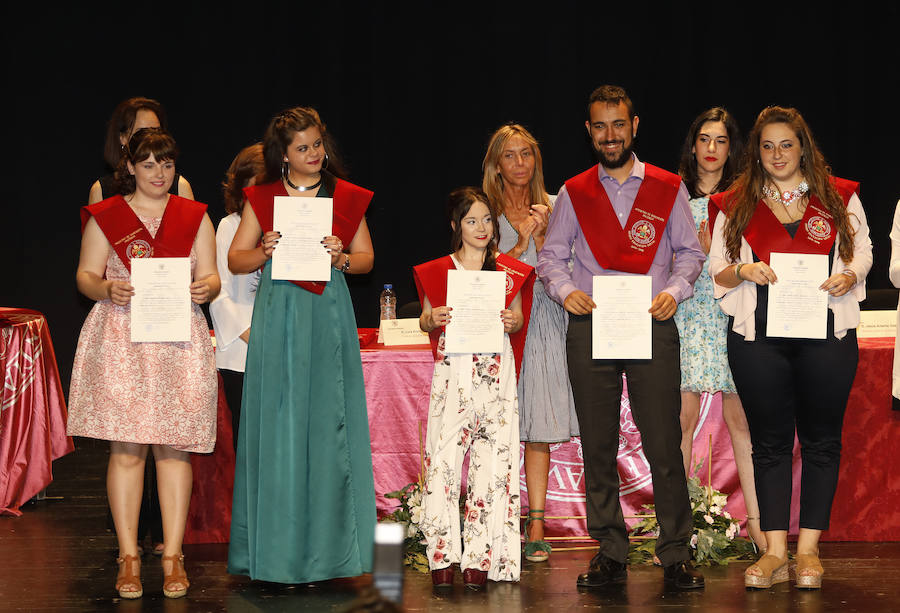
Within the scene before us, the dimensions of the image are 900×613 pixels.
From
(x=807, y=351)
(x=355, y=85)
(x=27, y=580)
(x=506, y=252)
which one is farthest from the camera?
(x=355, y=85)

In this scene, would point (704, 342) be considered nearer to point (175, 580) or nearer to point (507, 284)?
point (507, 284)

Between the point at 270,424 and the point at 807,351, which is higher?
the point at 807,351

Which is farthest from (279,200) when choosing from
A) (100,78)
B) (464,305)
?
(100,78)

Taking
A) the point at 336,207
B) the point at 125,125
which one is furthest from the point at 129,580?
the point at 125,125

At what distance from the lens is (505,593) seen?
11.8 ft

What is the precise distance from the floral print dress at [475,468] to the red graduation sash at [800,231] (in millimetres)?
1092

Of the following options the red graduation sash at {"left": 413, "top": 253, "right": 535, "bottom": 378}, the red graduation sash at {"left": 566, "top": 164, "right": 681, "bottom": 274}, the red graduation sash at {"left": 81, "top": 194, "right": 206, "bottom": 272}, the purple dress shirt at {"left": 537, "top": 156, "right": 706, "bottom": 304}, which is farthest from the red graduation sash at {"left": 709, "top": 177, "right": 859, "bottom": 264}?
the red graduation sash at {"left": 81, "top": 194, "right": 206, "bottom": 272}

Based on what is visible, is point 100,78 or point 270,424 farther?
point 100,78

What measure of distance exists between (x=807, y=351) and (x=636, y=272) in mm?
694

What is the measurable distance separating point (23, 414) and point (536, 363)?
9.15 ft

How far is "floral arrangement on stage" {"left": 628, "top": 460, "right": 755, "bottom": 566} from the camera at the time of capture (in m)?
3.97

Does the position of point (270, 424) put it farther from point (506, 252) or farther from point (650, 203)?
point (650, 203)

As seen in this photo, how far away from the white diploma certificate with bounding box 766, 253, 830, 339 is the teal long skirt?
1.63 metres

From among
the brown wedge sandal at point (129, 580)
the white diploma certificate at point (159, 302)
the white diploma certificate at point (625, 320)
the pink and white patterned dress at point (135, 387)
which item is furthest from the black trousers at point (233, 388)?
the white diploma certificate at point (625, 320)
